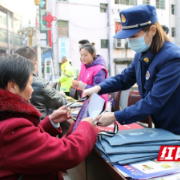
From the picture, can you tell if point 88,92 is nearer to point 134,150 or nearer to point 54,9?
point 134,150

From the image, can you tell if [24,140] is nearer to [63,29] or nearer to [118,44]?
[63,29]

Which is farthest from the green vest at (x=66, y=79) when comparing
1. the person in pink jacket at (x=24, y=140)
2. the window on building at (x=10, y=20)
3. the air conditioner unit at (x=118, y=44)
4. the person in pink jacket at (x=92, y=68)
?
the air conditioner unit at (x=118, y=44)

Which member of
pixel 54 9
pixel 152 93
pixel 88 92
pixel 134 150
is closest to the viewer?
pixel 134 150

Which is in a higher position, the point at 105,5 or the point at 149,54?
the point at 105,5

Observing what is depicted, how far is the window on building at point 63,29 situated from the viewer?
13916 mm

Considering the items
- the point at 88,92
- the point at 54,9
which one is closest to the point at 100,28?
the point at 54,9

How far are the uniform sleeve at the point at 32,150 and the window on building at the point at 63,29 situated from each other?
45.6 feet

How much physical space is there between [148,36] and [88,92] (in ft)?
1.88

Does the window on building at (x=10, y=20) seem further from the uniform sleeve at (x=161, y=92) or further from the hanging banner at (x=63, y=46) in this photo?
the uniform sleeve at (x=161, y=92)

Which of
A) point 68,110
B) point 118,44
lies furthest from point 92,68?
point 118,44

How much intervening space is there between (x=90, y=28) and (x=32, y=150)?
1474 cm

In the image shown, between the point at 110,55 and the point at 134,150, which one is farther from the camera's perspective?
the point at 110,55

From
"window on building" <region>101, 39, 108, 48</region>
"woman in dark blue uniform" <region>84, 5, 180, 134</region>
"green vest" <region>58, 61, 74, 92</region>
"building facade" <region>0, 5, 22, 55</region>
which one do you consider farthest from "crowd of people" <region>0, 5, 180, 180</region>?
"window on building" <region>101, 39, 108, 48</region>

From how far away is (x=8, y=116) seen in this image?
80 cm
